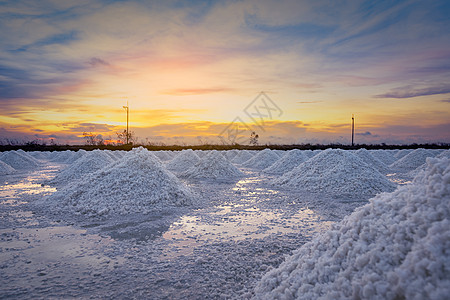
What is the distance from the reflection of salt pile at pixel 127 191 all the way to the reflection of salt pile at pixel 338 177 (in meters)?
4.48

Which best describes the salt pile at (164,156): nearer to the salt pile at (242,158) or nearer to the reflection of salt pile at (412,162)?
the salt pile at (242,158)

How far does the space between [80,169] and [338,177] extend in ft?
36.8

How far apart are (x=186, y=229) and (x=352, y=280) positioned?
3319mm

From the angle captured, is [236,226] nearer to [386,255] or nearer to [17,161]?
[386,255]

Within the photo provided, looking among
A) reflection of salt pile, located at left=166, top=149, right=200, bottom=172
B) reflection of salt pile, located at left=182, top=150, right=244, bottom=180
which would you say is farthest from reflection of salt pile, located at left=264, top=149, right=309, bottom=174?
reflection of salt pile, located at left=166, top=149, right=200, bottom=172

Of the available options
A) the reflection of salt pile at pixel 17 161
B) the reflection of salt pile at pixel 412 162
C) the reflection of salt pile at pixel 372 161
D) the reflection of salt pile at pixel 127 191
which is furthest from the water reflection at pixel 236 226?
the reflection of salt pile at pixel 17 161

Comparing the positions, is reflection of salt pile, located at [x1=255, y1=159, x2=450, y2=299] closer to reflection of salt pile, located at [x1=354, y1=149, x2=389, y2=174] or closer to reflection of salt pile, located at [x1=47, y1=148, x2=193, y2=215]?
reflection of salt pile, located at [x1=47, y1=148, x2=193, y2=215]

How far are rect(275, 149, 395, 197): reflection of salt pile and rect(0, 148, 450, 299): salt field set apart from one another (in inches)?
2.5

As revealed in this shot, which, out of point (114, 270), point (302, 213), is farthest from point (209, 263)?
point (302, 213)

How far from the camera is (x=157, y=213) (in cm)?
591

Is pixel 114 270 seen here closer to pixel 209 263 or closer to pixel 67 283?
pixel 67 283

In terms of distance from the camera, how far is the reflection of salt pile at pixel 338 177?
8.42 meters

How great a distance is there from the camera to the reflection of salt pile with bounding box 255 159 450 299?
5.34ft

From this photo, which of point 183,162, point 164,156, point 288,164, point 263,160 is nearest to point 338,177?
point 288,164
